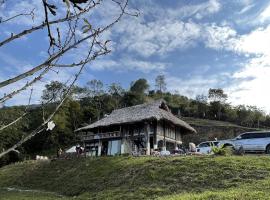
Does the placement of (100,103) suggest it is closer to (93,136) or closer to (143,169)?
(93,136)

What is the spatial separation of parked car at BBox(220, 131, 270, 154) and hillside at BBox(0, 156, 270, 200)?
6304 millimetres

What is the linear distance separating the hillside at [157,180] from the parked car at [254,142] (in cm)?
630

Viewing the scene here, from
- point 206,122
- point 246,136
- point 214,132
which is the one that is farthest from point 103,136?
point 206,122

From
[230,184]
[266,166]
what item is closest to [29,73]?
[230,184]

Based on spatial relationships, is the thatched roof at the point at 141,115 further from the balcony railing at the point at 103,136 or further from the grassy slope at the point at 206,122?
the grassy slope at the point at 206,122

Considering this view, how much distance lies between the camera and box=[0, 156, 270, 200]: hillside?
20339mm

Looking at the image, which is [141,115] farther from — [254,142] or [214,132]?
[214,132]

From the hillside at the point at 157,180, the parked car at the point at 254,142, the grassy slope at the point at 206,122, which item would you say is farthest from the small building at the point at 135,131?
the grassy slope at the point at 206,122

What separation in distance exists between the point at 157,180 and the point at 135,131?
67.2 feet

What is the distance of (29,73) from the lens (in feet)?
6.77

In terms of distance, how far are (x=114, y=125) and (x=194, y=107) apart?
40.8m

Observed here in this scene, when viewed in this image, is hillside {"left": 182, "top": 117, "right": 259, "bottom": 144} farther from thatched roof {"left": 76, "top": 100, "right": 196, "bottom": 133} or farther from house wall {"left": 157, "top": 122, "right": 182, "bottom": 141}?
thatched roof {"left": 76, "top": 100, "right": 196, "bottom": 133}

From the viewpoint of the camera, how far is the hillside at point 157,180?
2034 centimetres

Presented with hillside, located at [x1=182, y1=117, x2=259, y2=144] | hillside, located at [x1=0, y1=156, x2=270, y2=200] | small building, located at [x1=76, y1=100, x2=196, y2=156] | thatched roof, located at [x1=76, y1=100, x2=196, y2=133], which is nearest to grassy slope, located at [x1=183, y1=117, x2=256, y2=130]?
hillside, located at [x1=182, y1=117, x2=259, y2=144]
